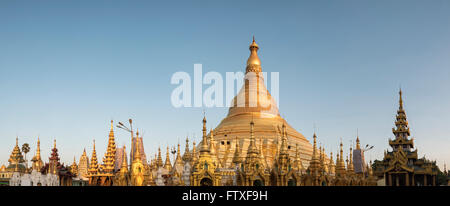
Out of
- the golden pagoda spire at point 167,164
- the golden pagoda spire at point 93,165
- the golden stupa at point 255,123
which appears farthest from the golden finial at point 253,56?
the golden pagoda spire at point 93,165

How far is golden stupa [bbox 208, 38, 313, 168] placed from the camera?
53.2 m

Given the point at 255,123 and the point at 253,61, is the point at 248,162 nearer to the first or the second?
the point at 255,123

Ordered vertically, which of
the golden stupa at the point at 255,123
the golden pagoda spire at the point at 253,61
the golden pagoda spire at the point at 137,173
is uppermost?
the golden pagoda spire at the point at 253,61

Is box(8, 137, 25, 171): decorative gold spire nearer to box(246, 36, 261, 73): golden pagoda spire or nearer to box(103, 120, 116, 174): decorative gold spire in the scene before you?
box(103, 120, 116, 174): decorative gold spire

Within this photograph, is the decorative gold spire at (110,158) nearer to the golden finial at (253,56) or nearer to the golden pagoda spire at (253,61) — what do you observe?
the golden pagoda spire at (253,61)

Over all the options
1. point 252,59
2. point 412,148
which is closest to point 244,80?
point 252,59

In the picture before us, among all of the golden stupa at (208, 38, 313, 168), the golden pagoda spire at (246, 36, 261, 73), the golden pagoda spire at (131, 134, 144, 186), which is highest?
the golden pagoda spire at (246, 36, 261, 73)

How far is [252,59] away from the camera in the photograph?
213ft

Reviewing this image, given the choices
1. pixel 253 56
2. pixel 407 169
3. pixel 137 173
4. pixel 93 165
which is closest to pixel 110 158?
pixel 93 165

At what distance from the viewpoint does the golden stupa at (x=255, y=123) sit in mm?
53188

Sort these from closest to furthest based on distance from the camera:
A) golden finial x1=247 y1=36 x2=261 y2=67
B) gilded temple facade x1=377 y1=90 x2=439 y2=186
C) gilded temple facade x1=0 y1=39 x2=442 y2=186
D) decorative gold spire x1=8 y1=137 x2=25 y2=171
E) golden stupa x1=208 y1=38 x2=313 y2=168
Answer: gilded temple facade x1=0 y1=39 x2=442 y2=186
gilded temple facade x1=377 y1=90 x2=439 y2=186
golden stupa x1=208 y1=38 x2=313 y2=168
decorative gold spire x1=8 y1=137 x2=25 y2=171
golden finial x1=247 y1=36 x2=261 y2=67

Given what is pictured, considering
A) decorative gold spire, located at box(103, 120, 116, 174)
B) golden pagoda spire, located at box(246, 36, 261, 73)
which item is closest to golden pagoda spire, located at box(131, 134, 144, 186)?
decorative gold spire, located at box(103, 120, 116, 174)
